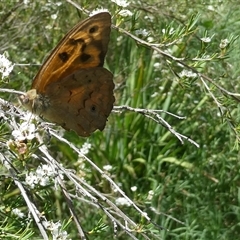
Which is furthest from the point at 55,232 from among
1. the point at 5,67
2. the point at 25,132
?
the point at 5,67

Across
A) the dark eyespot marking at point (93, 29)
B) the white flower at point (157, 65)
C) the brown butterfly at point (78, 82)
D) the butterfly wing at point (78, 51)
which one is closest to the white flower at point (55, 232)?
the brown butterfly at point (78, 82)

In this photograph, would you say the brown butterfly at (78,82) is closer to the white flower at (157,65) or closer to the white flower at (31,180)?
the white flower at (31,180)

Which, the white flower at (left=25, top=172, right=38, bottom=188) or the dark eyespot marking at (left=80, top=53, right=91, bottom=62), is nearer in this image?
the white flower at (left=25, top=172, right=38, bottom=188)

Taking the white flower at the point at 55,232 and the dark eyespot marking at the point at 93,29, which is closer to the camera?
the white flower at the point at 55,232

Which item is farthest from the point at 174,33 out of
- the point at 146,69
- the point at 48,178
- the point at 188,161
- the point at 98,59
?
the point at 146,69

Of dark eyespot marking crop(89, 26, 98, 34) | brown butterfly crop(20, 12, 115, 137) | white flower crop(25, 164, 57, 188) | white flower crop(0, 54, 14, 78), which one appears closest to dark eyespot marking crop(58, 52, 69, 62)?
brown butterfly crop(20, 12, 115, 137)

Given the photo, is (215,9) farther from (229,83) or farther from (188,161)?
(188,161)

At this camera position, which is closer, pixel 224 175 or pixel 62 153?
pixel 224 175

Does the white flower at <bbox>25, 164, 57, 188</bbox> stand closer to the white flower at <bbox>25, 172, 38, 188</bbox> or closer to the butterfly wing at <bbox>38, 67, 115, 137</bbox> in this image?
the white flower at <bbox>25, 172, 38, 188</bbox>
